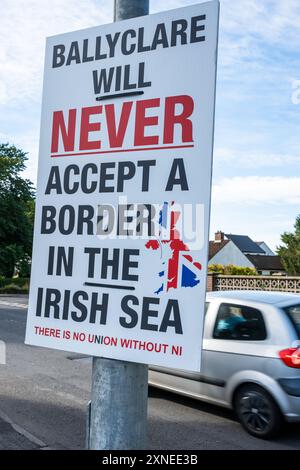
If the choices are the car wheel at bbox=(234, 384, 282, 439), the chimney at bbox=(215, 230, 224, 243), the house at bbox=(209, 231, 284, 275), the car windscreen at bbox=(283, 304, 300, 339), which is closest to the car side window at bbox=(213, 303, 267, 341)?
the car windscreen at bbox=(283, 304, 300, 339)

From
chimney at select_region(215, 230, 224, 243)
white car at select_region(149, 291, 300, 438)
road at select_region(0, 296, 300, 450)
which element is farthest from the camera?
chimney at select_region(215, 230, 224, 243)

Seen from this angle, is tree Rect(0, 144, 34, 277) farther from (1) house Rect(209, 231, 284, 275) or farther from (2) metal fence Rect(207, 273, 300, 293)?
(1) house Rect(209, 231, 284, 275)

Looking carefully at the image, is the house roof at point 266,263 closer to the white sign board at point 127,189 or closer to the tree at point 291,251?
the tree at point 291,251

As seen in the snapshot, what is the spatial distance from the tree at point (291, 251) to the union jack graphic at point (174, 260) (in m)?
52.6

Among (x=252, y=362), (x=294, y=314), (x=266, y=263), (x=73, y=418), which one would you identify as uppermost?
(x=266, y=263)

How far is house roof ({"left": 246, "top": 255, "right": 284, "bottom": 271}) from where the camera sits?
2776 inches

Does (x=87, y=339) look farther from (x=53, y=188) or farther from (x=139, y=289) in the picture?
(x=53, y=188)

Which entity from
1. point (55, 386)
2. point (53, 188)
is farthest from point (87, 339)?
point (55, 386)

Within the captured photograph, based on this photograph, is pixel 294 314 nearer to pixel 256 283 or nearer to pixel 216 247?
pixel 256 283

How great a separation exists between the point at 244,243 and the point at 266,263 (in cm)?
945

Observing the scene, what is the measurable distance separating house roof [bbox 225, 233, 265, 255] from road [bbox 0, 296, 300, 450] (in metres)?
66.6

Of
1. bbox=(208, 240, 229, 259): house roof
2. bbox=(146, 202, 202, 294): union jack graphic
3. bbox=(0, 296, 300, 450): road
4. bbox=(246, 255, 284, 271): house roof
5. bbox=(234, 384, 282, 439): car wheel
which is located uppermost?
bbox=(208, 240, 229, 259): house roof

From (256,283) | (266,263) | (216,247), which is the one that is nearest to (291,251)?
(266,263)

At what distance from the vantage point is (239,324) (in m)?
6.10
